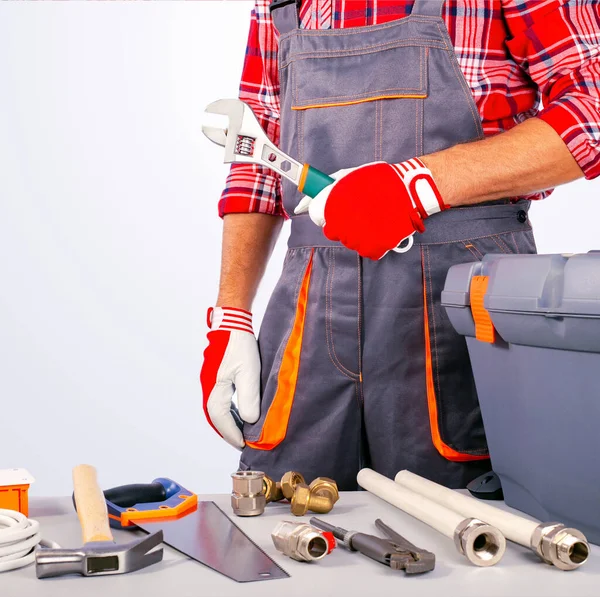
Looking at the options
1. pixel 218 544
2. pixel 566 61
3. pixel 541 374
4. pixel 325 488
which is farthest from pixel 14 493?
pixel 566 61

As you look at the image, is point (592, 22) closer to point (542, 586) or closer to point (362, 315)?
point (362, 315)

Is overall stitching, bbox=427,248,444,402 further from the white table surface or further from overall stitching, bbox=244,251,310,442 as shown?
the white table surface

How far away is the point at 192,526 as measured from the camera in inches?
35.0

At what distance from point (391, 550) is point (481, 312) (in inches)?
13.2

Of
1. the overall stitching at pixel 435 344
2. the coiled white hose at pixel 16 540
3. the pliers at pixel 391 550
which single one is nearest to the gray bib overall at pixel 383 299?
the overall stitching at pixel 435 344

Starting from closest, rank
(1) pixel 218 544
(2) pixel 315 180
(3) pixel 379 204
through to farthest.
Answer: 1. (1) pixel 218 544
2. (3) pixel 379 204
3. (2) pixel 315 180

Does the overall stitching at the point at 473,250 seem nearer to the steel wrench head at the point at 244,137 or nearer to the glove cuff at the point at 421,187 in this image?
the glove cuff at the point at 421,187

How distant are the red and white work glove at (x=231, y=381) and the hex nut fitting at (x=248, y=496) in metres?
0.46

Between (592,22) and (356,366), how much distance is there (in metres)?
0.64

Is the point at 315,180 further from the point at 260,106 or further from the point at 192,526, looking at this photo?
the point at 192,526

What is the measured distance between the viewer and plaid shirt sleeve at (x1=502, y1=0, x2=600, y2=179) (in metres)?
1.15

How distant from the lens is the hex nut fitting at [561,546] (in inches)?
29.1

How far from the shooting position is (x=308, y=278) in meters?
1.35

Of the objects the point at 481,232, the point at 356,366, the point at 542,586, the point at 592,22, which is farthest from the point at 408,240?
the point at 542,586
